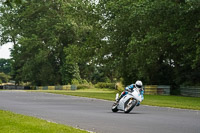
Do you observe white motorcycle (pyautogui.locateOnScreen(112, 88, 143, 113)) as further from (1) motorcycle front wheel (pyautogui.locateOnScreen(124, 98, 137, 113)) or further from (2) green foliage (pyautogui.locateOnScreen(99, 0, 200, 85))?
(2) green foliage (pyautogui.locateOnScreen(99, 0, 200, 85))

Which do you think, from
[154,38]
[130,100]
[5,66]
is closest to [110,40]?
[154,38]

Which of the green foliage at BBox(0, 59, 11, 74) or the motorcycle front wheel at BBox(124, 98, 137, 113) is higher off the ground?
the green foliage at BBox(0, 59, 11, 74)

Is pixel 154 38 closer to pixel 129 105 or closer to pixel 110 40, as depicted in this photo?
pixel 110 40

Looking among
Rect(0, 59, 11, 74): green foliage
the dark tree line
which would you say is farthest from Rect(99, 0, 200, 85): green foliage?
Rect(0, 59, 11, 74): green foliage

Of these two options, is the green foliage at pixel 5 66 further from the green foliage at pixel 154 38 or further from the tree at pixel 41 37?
the green foliage at pixel 154 38

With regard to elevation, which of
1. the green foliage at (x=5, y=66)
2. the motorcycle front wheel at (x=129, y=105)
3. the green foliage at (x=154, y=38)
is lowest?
the motorcycle front wheel at (x=129, y=105)

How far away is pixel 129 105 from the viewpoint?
64.3 ft

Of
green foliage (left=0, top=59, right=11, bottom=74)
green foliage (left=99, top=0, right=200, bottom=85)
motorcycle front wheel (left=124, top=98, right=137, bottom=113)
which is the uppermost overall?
green foliage (left=0, top=59, right=11, bottom=74)

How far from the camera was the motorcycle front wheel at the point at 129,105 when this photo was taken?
768 inches

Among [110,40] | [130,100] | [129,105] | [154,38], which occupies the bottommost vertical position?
[129,105]

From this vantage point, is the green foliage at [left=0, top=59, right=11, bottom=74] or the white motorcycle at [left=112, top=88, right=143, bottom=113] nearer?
the white motorcycle at [left=112, top=88, right=143, bottom=113]

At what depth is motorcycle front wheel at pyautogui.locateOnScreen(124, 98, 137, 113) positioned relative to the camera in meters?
19.5

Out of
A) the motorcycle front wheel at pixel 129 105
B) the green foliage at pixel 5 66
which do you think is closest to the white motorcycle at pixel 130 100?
the motorcycle front wheel at pixel 129 105

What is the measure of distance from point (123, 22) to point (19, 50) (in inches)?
1803
